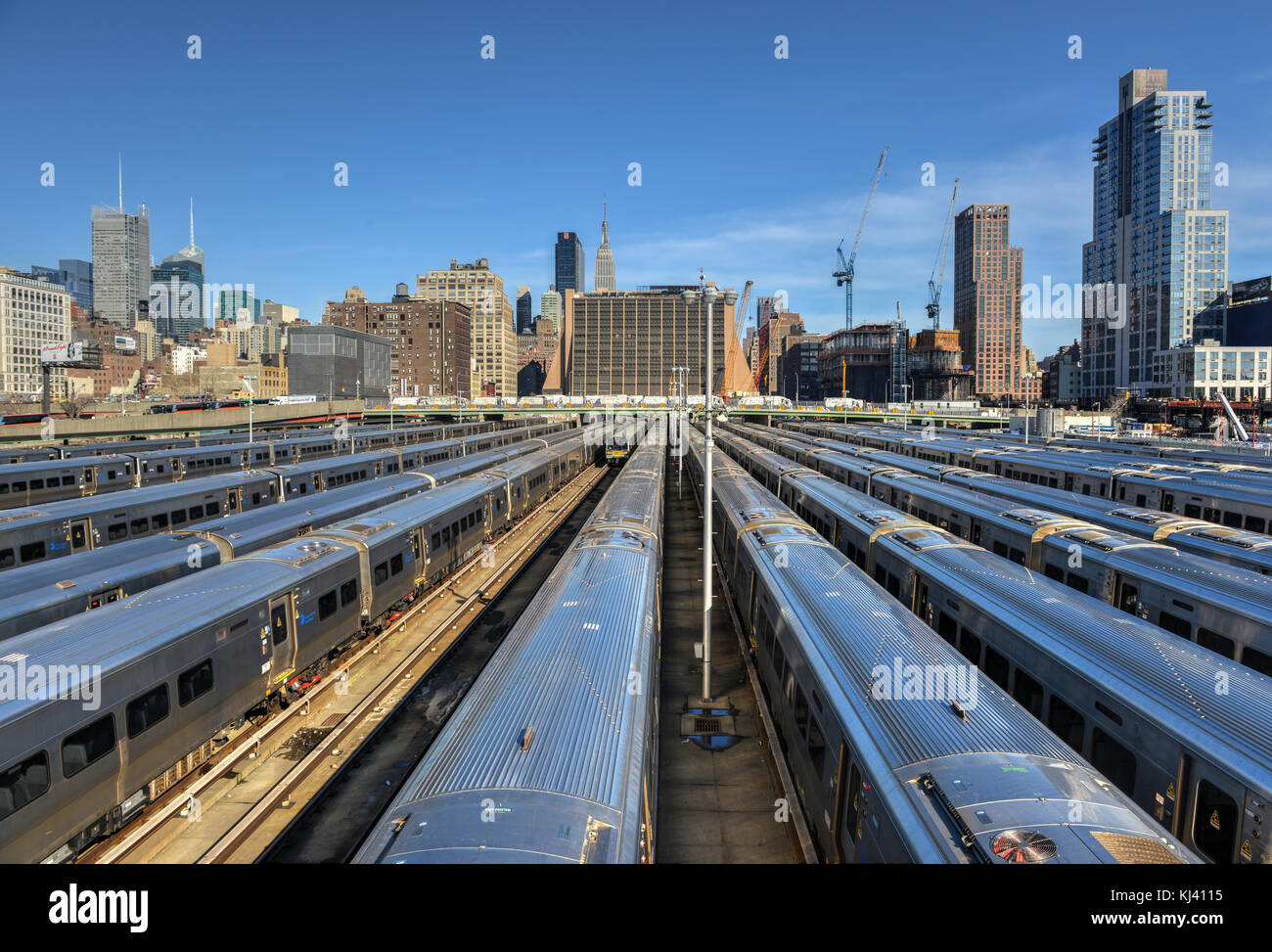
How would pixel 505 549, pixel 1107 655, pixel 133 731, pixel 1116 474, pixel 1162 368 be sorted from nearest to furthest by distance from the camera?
pixel 1107 655
pixel 133 731
pixel 1116 474
pixel 505 549
pixel 1162 368

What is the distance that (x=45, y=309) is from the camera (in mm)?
189125

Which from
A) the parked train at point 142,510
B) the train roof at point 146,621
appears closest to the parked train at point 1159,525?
the train roof at point 146,621

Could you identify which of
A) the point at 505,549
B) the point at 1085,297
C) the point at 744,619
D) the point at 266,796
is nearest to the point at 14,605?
the point at 266,796

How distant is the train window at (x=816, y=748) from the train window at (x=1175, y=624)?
7839mm

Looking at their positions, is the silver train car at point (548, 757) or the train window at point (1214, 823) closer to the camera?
the silver train car at point (548, 757)

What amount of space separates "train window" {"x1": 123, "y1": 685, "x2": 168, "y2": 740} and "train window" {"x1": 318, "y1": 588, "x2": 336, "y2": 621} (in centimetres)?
500

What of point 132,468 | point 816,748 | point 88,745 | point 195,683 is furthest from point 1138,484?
point 132,468

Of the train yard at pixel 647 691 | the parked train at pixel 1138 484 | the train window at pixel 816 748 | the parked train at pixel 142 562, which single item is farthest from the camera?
the parked train at pixel 1138 484

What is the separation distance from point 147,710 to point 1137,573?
1896 cm

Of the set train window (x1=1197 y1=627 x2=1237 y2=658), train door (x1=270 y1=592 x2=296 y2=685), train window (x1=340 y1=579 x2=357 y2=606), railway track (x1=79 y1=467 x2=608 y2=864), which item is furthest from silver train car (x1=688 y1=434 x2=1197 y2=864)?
train window (x1=340 y1=579 x2=357 y2=606)

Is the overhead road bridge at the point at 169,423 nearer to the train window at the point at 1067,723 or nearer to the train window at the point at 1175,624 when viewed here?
the train window at the point at 1067,723

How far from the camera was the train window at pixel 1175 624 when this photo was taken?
1283cm
